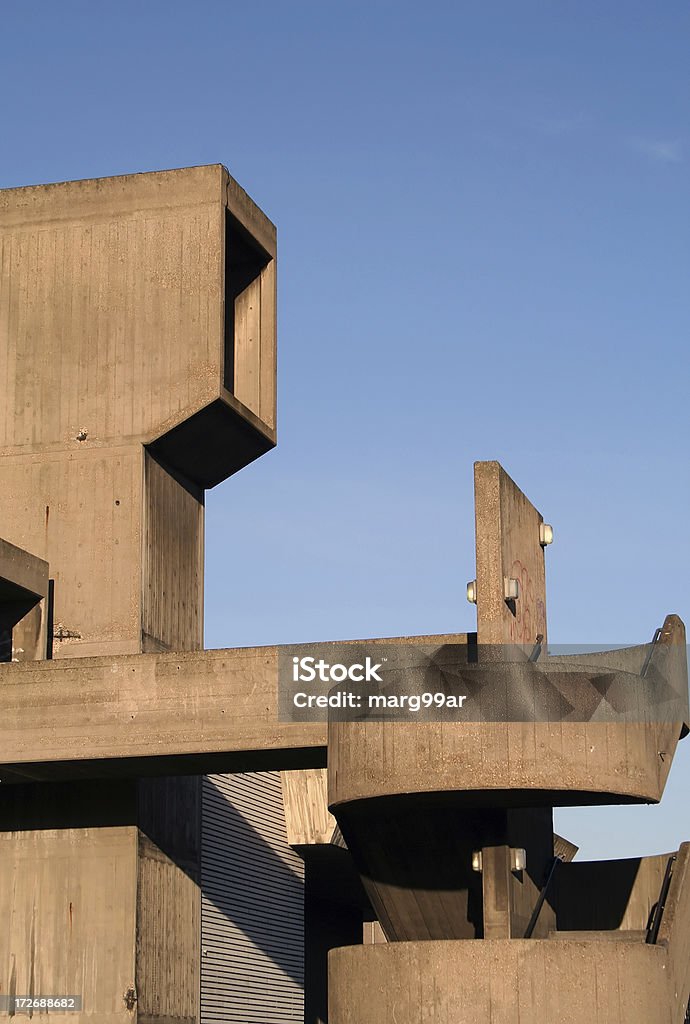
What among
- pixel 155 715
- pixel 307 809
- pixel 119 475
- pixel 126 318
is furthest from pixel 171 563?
pixel 307 809

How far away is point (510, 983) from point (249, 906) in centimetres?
1112

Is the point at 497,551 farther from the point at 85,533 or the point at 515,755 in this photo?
the point at 85,533

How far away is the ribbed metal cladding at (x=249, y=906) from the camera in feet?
88.5

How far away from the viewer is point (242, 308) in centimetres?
2992

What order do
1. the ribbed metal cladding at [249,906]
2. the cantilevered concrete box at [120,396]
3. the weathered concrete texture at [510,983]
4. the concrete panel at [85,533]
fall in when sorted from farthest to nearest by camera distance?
the ribbed metal cladding at [249,906] < the cantilevered concrete box at [120,396] < the concrete panel at [85,533] < the weathered concrete texture at [510,983]

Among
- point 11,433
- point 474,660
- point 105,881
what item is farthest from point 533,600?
point 11,433

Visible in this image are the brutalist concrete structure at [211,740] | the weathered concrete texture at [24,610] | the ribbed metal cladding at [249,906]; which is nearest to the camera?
the brutalist concrete structure at [211,740]

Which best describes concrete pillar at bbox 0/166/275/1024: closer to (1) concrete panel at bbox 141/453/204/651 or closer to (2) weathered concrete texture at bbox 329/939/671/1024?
(1) concrete panel at bbox 141/453/204/651

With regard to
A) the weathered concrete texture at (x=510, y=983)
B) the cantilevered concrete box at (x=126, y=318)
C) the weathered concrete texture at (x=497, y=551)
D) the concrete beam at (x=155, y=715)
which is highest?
the cantilevered concrete box at (x=126, y=318)

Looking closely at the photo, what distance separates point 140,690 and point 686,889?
8551 millimetres

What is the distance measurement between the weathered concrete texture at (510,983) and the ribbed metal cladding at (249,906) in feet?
26.4

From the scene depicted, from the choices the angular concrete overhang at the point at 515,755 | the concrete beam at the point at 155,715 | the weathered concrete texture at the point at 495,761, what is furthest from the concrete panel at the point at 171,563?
the weathered concrete texture at the point at 495,761

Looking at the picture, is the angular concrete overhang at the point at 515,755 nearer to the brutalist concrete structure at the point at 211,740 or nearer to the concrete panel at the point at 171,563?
the brutalist concrete structure at the point at 211,740

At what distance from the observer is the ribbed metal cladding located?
88.5 feet
